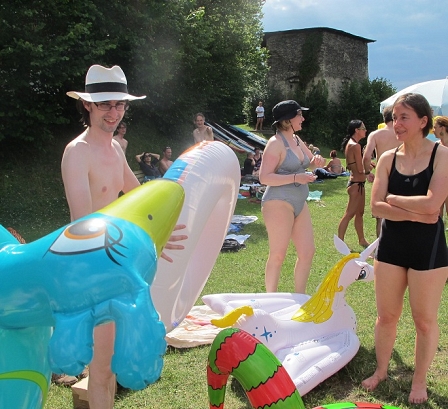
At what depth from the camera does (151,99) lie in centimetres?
1359

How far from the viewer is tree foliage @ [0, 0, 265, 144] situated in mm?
9172

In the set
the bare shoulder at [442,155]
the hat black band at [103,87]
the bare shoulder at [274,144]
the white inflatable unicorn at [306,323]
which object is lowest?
the white inflatable unicorn at [306,323]

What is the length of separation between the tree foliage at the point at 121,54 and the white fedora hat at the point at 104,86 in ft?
23.3

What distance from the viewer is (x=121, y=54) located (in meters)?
11.4

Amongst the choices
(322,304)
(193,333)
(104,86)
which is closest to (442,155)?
(322,304)

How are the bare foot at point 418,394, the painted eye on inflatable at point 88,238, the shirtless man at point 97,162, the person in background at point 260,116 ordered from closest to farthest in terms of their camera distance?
the painted eye on inflatable at point 88,238 → the shirtless man at point 97,162 → the bare foot at point 418,394 → the person in background at point 260,116

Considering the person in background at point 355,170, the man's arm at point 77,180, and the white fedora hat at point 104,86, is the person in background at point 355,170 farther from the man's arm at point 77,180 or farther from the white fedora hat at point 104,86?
the man's arm at point 77,180

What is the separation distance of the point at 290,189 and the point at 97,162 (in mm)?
1848

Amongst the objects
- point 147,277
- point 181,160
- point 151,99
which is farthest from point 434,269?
point 151,99

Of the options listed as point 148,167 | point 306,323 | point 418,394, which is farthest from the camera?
point 148,167

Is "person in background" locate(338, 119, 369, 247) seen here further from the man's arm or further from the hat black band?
the man's arm

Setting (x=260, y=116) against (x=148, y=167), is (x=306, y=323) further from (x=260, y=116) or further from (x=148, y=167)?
(x=260, y=116)

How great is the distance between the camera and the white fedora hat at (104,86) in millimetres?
2326

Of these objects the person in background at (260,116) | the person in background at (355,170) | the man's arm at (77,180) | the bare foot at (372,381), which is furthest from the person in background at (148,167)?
the person in background at (260,116)
